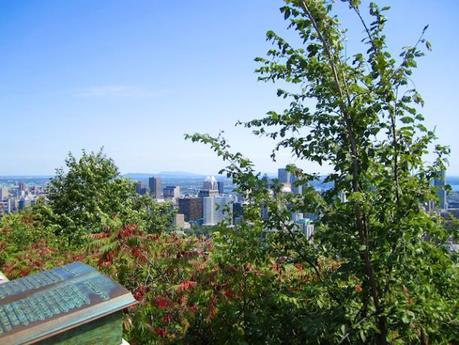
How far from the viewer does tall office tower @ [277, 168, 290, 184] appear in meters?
3.48

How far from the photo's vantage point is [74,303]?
2404 mm

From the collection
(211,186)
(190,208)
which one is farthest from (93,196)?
(190,208)

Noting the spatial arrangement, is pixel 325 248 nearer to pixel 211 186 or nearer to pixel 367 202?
pixel 367 202

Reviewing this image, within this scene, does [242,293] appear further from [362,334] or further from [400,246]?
[400,246]

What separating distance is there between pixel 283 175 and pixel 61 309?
82.1 inches

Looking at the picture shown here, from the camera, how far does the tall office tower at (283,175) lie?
3.48 metres

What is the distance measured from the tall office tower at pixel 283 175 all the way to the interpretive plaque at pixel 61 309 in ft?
5.45

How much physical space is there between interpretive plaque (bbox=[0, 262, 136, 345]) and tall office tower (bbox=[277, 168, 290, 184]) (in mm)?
1662

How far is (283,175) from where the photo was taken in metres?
3.56

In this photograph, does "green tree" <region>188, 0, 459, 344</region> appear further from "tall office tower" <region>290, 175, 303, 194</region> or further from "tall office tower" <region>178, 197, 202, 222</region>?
"tall office tower" <region>178, 197, 202, 222</region>

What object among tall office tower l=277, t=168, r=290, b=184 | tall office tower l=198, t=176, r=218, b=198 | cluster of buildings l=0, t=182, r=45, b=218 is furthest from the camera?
cluster of buildings l=0, t=182, r=45, b=218

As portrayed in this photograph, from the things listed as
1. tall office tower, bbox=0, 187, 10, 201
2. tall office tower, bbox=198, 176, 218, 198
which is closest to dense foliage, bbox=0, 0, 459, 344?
tall office tower, bbox=198, 176, 218, 198

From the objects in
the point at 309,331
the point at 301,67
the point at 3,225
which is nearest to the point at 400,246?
the point at 309,331

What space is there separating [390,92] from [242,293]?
2.15m
